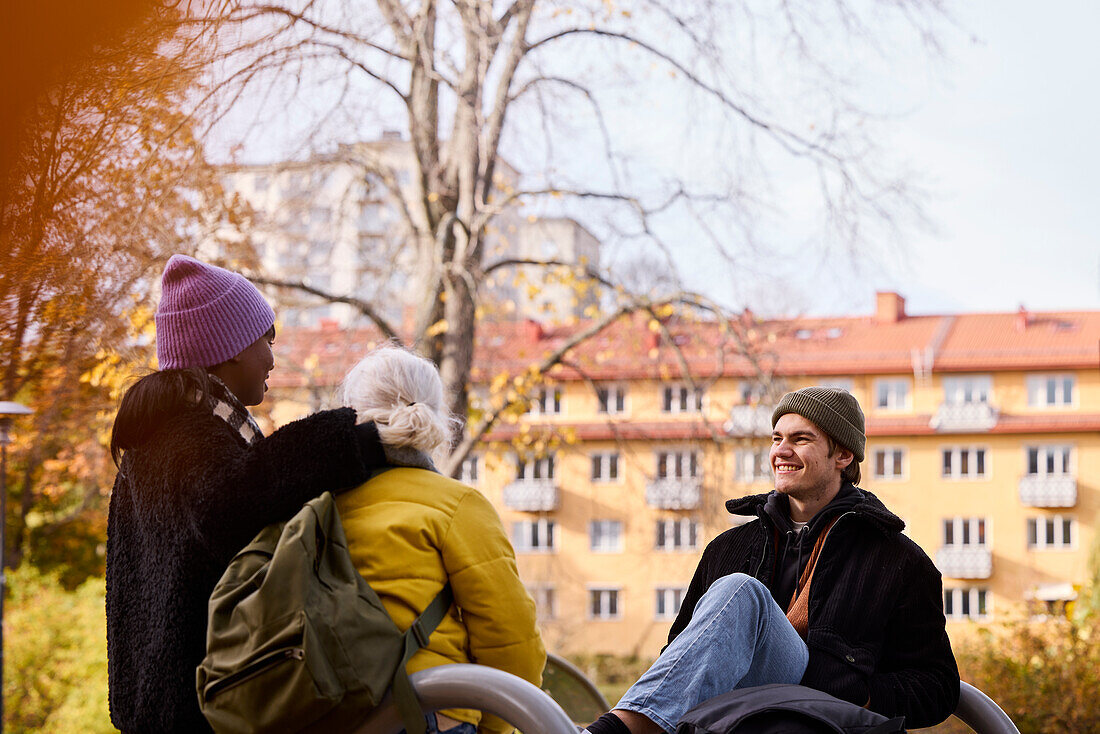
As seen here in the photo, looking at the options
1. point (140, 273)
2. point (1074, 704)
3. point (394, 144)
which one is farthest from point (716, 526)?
point (140, 273)

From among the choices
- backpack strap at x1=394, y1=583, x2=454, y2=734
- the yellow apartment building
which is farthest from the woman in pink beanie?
the yellow apartment building

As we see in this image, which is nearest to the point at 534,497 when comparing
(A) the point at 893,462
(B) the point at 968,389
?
(A) the point at 893,462

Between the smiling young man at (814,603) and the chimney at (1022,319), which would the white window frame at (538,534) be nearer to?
the chimney at (1022,319)

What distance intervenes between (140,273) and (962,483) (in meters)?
49.0

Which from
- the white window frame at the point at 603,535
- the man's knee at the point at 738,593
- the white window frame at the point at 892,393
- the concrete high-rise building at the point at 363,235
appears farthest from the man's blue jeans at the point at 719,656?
the white window frame at the point at 603,535

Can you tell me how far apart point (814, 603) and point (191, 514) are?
5.13ft

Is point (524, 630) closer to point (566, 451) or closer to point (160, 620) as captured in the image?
point (160, 620)

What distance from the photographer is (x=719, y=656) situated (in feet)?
8.26

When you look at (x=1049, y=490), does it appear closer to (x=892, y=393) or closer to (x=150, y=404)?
(x=892, y=393)

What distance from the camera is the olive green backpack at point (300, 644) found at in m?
2.07

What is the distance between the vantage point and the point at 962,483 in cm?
5119

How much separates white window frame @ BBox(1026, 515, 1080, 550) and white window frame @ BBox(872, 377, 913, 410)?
24.9ft

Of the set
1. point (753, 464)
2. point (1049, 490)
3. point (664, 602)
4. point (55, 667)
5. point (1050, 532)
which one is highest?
point (753, 464)

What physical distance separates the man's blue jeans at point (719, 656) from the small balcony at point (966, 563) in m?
50.0
